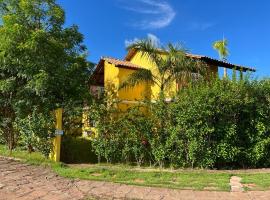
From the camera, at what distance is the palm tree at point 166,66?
14922 mm

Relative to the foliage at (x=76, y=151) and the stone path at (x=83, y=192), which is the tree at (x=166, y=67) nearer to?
the foliage at (x=76, y=151)

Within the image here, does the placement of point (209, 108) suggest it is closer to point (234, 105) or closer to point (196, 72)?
point (234, 105)

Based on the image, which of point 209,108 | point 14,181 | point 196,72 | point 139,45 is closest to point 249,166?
point 209,108

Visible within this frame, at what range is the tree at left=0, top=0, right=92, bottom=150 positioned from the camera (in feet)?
44.6

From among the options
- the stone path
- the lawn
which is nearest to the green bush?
the lawn

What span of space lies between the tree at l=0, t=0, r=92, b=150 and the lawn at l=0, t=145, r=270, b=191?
2.86 m

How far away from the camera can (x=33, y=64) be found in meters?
13.8

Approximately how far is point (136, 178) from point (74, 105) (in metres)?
4.40

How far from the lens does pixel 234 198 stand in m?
7.84

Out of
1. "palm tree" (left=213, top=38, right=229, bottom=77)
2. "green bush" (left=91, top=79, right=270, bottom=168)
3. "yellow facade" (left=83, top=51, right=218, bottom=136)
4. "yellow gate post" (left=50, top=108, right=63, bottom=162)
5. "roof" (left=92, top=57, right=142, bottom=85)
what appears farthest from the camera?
"palm tree" (left=213, top=38, right=229, bottom=77)

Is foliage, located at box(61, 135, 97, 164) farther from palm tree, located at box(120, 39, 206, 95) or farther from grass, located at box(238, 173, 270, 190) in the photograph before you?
grass, located at box(238, 173, 270, 190)

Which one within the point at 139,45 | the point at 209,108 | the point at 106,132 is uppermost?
the point at 139,45

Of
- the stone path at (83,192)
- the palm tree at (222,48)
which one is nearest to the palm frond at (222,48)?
the palm tree at (222,48)

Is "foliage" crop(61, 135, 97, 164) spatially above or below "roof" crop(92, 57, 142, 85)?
below
